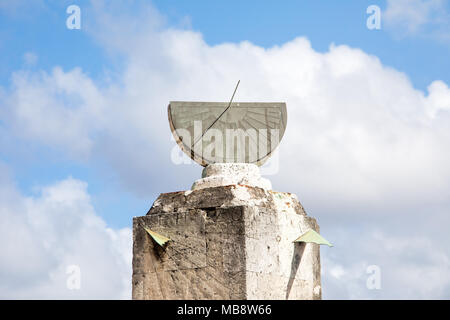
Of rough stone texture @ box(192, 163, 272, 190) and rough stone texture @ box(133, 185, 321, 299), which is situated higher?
rough stone texture @ box(192, 163, 272, 190)

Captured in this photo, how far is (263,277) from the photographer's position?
11961 mm

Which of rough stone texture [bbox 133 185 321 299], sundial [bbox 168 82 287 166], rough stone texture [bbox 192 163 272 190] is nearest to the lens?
rough stone texture [bbox 133 185 321 299]

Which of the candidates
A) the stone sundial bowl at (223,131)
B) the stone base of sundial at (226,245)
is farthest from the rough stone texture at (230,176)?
the stone sundial bowl at (223,131)

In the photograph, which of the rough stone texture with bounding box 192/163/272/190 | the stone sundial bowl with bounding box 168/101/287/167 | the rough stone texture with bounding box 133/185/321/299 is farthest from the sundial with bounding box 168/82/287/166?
the rough stone texture with bounding box 133/185/321/299

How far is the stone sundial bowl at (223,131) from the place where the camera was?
13055mm

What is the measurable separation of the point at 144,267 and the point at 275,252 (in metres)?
2.06

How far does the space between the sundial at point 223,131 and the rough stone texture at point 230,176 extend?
18 centimetres

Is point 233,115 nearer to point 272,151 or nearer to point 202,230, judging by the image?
point 272,151

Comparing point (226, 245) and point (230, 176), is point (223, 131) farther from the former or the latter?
point (226, 245)

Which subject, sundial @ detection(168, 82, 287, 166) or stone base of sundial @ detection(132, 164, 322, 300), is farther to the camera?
sundial @ detection(168, 82, 287, 166)

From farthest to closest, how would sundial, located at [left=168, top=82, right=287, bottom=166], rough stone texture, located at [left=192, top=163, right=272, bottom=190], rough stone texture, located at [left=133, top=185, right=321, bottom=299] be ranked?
sundial, located at [left=168, top=82, right=287, bottom=166] < rough stone texture, located at [left=192, top=163, right=272, bottom=190] < rough stone texture, located at [left=133, top=185, right=321, bottom=299]

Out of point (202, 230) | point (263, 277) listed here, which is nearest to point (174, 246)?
point (202, 230)

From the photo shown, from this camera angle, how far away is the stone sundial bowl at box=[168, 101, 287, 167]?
13055 mm

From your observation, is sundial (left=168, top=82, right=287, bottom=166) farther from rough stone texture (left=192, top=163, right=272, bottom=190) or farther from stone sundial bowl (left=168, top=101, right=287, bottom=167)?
rough stone texture (left=192, top=163, right=272, bottom=190)
